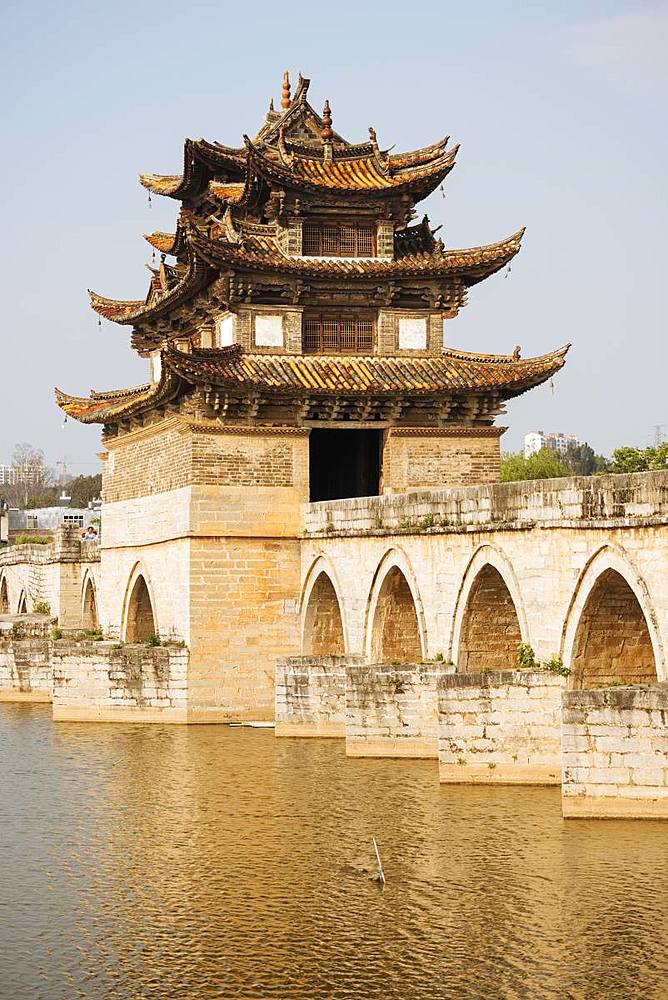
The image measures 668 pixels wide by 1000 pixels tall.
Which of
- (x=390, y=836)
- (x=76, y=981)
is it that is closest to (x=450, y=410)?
(x=390, y=836)

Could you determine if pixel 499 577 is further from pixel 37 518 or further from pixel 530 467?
pixel 37 518

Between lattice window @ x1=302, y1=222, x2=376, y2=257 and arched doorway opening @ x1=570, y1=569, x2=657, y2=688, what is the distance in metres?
14.5

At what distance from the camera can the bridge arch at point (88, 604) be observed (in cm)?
4922

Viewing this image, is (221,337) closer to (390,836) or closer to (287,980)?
(390,836)

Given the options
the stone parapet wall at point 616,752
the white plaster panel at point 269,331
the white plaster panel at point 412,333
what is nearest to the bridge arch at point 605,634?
the stone parapet wall at point 616,752

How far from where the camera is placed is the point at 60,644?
3431 centimetres

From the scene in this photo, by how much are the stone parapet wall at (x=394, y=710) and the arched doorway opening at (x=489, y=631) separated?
688 mm

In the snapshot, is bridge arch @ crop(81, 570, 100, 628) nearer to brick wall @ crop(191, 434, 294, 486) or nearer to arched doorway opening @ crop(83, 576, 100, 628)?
arched doorway opening @ crop(83, 576, 100, 628)

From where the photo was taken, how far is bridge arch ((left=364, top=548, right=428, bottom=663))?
3005 centimetres

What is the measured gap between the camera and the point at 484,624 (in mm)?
27078

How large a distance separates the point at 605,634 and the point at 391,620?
7.52 m

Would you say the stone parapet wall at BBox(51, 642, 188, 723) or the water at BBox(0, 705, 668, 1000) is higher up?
the stone parapet wall at BBox(51, 642, 188, 723)

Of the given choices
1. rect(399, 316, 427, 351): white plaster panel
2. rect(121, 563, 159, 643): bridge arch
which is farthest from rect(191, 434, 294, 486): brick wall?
rect(121, 563, 159, 643): bridge arch

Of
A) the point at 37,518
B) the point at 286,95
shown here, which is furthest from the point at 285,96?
the point at 37,518
